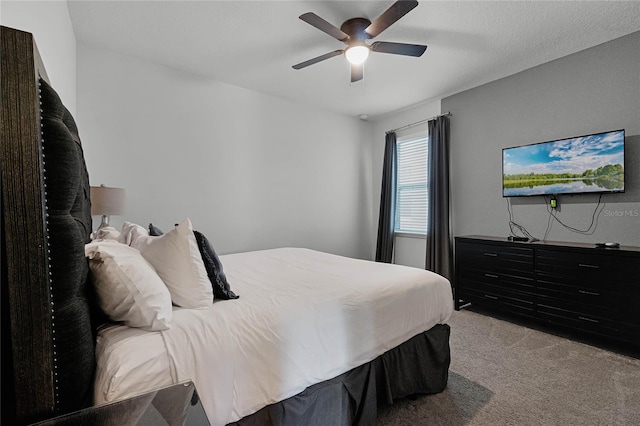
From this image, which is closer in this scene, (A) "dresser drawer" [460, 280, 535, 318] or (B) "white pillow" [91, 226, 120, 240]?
(B) "white pillow" [91, 226, 120, 240]

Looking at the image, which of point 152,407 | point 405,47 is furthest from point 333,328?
point 405,47

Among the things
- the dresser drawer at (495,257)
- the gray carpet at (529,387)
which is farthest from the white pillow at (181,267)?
the dresser drawer at (495,257)

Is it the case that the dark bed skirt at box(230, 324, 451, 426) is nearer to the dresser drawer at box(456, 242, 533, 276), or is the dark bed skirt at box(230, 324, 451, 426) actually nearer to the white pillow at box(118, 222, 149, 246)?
the white pillow at box(118, 222, 149, 246)

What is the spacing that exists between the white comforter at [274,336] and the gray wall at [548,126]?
2040 mm

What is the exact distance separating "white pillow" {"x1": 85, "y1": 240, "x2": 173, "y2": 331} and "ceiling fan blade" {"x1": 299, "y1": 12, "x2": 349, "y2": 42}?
6.07ft

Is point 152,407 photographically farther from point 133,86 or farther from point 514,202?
point 514,202

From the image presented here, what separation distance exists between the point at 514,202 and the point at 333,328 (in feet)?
9.96

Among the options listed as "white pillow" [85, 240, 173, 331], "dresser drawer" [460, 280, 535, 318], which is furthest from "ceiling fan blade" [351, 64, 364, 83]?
"dresser drawer" [460, 280, 535, 318]

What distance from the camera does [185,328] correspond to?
119 centimetres

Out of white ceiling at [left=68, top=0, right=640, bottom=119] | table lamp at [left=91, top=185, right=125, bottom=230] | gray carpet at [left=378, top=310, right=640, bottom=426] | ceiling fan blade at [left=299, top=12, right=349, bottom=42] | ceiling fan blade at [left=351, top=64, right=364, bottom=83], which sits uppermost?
white ceiling at [left=68, top=0, right=640, bottom=119]

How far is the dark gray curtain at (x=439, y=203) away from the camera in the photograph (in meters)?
4.04

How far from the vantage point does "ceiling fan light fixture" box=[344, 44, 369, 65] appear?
2471 millimetres

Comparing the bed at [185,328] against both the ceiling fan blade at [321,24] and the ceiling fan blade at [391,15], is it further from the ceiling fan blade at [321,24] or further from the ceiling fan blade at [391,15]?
the ceiling fan blade at [391,15]

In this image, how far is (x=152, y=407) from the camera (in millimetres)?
808
